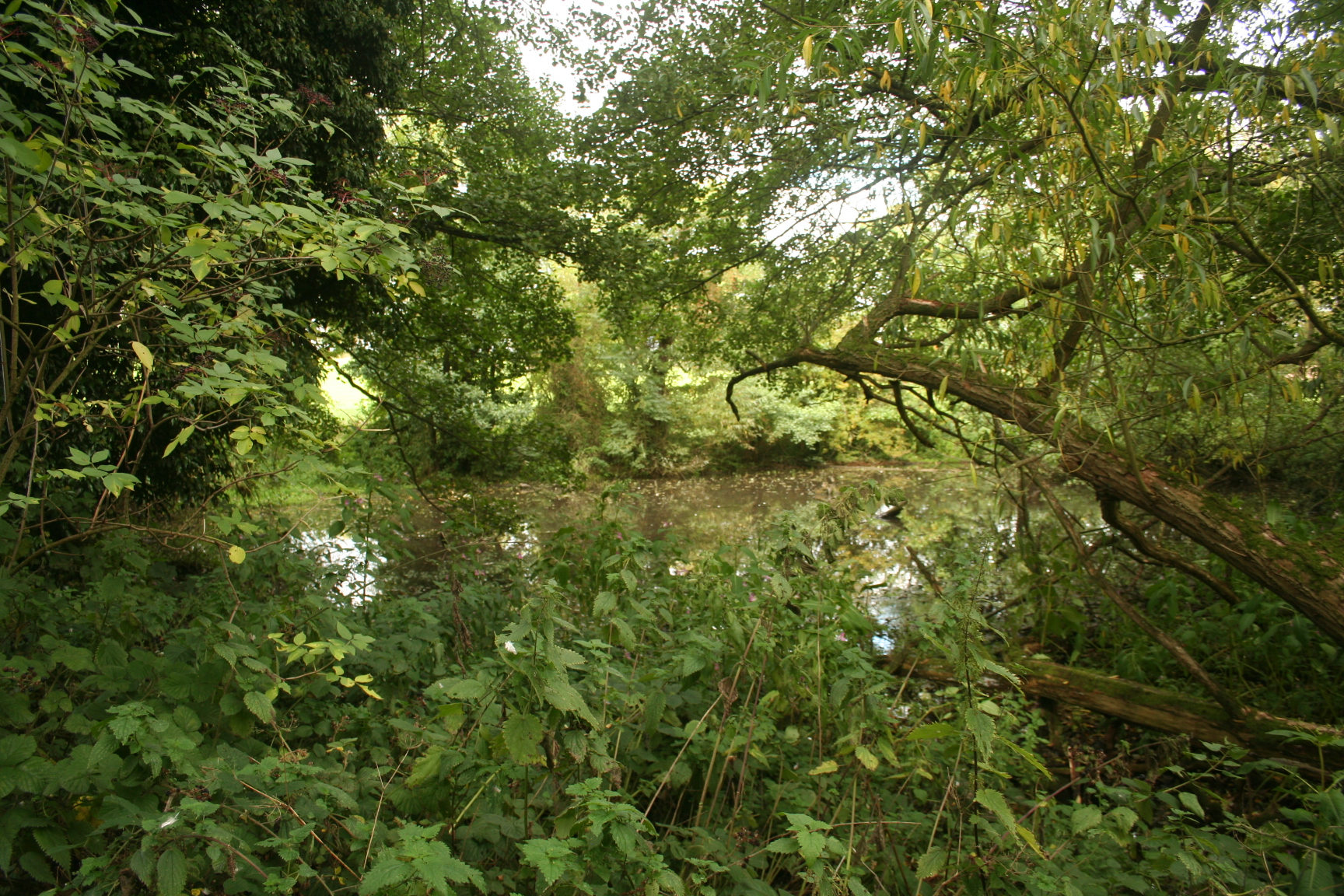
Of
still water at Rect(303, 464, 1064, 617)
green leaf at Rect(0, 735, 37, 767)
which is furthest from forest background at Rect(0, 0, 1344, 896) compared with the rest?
still water at Rect(303, 464, 1064, 617)

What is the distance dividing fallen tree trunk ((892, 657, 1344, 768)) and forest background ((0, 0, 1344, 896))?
0.03 meters

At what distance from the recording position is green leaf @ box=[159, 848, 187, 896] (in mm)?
1149

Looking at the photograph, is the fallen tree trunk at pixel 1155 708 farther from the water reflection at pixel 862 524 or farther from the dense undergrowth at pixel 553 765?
the water reflection at pixel 862 524

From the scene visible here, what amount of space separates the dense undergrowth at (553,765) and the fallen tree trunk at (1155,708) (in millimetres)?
143

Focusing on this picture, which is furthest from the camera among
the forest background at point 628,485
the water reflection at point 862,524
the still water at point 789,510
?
the water reflection at point 862,524

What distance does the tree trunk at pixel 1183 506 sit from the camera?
9.22 ft

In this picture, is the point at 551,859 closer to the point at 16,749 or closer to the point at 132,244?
the point at 16,749

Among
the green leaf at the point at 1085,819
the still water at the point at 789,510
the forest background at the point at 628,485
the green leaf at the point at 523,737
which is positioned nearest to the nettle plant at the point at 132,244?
the forest background at the point at 628,485

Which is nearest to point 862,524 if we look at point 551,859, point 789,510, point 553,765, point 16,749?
point 789,510

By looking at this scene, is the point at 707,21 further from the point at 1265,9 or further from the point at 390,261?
the point at 390,261

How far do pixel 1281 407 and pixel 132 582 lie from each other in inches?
271

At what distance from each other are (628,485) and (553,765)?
248cm

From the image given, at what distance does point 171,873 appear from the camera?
117 cm

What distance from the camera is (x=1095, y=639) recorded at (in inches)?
188
